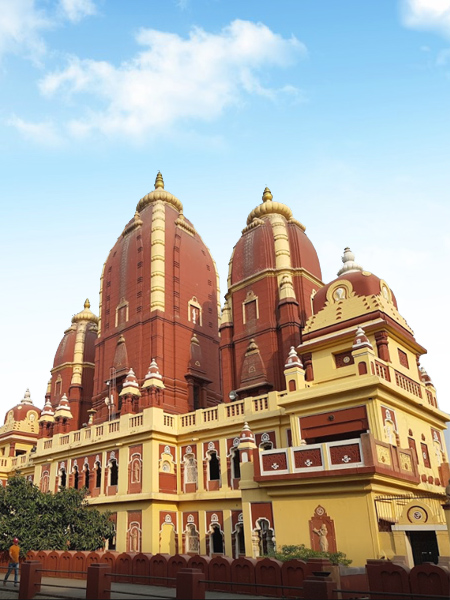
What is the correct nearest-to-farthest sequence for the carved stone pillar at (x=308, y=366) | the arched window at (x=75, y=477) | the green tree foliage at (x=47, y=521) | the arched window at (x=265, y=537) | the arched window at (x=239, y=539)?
the arched window at (x=265, y=537) → the green tree foliage at (x=47, y=521) → the carved stone pillar at (x=308, y=366) → the arched window at (x=239, y=539) → the arched window at (x=75, y=477)

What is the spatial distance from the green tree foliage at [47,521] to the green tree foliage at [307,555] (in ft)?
28.1

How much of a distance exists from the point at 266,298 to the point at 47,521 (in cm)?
1407

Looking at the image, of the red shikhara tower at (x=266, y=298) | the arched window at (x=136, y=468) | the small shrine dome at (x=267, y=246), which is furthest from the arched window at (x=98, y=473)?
the small shrine dome at (x=267, y=246)

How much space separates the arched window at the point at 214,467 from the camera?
2372 centimetres

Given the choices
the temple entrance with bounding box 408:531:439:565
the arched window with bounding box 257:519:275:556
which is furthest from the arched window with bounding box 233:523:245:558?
the temple entrance with bounding box 408:531:439:565

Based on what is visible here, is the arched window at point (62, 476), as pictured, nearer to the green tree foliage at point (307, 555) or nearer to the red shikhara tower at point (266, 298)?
the red shikhara tower at point (266, 298)

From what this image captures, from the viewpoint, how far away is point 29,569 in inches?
544

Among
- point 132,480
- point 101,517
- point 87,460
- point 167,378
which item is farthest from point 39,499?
point 167,378

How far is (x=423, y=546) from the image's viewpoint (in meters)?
15.5

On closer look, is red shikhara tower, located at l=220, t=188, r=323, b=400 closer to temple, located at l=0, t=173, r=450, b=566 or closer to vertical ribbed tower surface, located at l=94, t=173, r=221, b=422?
temple, located at l=0, t=173, r=450, b=566

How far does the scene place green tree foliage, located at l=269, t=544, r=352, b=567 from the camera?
49.4ft

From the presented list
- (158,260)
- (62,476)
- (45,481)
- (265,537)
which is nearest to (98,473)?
(62,476)

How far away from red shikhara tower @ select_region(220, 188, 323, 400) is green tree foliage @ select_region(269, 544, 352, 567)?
9.31 metres

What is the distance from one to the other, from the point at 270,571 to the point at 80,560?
326 inches
